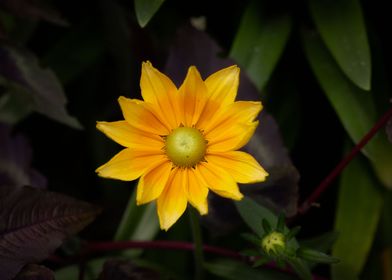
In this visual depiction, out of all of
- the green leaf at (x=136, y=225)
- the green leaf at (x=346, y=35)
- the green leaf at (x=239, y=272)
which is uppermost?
the green leaf at (x=346, y=35)

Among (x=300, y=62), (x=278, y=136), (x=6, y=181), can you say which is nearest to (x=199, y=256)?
(x=278, y=136)

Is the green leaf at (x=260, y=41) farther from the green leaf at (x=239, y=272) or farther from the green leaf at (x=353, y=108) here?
the green leaf at (x=239, y=272)

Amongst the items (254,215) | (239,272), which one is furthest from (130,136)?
(239,272)

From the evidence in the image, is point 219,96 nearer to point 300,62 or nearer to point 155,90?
point 155,90

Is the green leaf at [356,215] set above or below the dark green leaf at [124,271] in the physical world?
above

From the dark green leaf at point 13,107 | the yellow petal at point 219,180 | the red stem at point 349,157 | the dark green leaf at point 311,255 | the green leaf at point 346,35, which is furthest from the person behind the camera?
the dark green leaf at point 13,107

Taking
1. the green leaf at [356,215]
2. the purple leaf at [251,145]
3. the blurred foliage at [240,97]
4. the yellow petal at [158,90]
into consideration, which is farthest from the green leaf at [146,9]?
the green leaf at [356,215]

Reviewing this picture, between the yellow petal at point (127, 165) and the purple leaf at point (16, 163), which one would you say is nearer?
the yellow petal at point (127, 165)

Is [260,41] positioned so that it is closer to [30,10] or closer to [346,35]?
[346,35]
